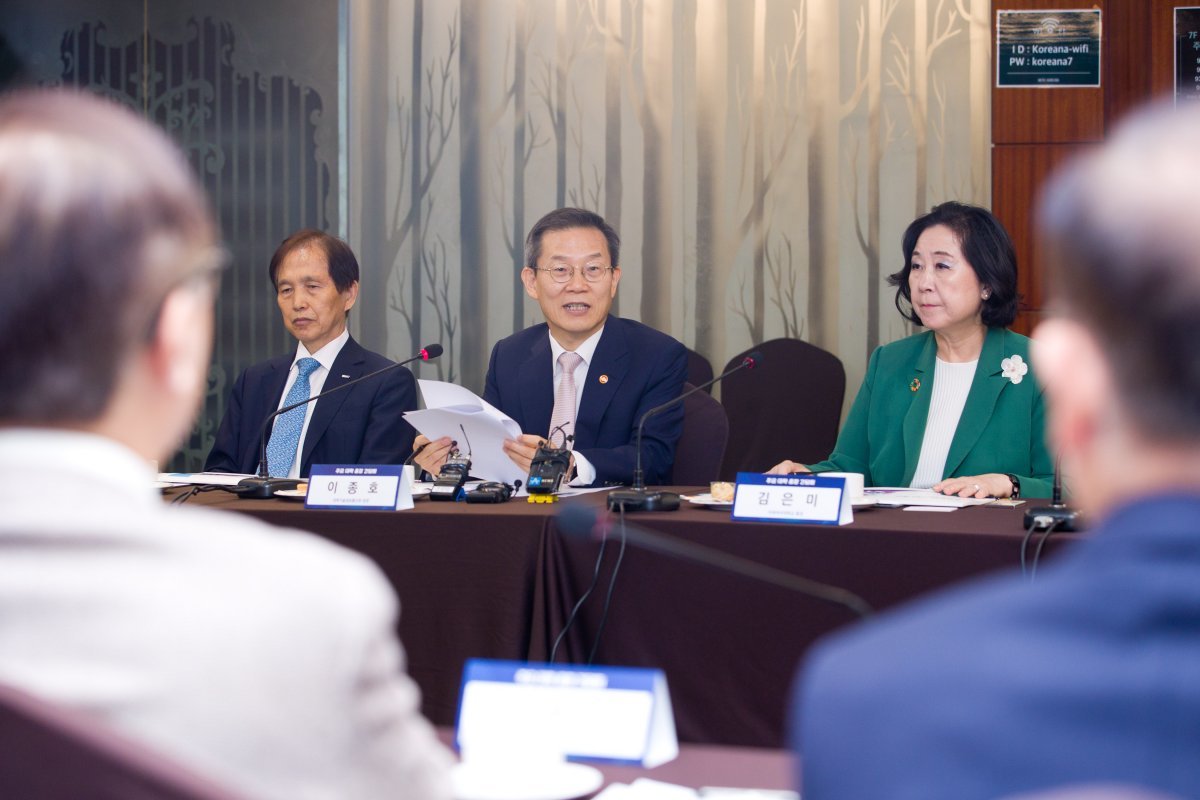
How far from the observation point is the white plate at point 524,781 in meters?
0.97

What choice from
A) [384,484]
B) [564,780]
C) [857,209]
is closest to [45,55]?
[857,209]

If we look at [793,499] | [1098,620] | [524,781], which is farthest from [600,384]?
[1098,620]

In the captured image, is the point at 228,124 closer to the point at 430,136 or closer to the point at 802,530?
the point at 430,136

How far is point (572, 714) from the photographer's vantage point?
1062 millimetres

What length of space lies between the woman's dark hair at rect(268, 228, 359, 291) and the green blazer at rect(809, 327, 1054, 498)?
1.47 meters

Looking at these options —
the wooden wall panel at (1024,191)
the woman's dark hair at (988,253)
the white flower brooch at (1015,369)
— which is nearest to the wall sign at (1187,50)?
the wooden wall panel at (1024,191)

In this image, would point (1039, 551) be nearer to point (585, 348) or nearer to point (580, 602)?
point (580, 602)

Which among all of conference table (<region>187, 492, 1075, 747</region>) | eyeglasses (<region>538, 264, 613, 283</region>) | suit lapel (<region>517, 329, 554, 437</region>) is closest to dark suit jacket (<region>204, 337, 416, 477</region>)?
suit lapel (<region>517, 329, 554, 437</region>)

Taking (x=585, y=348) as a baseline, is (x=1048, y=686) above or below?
below

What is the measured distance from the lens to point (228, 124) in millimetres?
Result: 5312

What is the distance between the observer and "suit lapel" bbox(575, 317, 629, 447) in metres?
3.33

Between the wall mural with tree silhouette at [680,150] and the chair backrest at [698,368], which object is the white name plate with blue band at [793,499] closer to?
the chair backrest at [698,368]

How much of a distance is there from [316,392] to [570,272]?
799mm

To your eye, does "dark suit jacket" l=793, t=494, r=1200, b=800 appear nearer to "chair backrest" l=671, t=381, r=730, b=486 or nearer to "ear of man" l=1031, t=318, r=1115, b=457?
"ear of man" l=1031, t=318, r=1115, b=457
